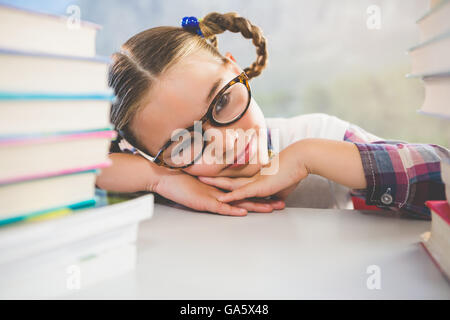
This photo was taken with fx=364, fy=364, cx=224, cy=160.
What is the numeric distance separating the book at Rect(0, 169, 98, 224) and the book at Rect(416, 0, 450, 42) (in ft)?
1.31

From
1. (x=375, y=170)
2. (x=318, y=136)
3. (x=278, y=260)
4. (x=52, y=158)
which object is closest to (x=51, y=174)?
(x=52, y=158)

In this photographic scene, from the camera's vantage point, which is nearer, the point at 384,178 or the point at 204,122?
the point at 384,178

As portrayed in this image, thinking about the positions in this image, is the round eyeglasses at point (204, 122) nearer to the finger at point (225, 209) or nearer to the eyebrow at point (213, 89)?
the eyebrow at point (213, 89)

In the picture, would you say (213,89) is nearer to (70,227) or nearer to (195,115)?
(195,115)

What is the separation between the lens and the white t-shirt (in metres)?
1.04

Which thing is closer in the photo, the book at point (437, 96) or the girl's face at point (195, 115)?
the book at point (437, 96)

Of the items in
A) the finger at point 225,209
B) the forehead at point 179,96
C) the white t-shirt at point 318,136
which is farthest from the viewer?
the white t-shirt at point 318,136

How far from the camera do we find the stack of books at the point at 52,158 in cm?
29

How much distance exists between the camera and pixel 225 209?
0.62m

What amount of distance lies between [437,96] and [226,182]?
40 cm

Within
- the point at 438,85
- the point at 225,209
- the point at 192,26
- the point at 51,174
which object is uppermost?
the point at 192,26

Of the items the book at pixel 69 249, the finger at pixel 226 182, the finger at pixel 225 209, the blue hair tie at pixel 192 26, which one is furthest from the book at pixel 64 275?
the blue hair tie at pixel 192 26

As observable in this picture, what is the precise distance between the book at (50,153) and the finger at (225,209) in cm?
30
